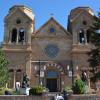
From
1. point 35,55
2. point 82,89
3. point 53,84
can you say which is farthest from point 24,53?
point 82,89

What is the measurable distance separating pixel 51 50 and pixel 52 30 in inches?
145

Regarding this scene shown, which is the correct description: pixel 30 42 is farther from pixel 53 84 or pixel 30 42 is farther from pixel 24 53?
pixel 53 84

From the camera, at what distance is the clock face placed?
51562 millimetres

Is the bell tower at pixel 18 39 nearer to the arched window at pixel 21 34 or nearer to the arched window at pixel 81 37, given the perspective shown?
the arched window at pixel 21 34

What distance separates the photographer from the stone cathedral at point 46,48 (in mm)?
50000

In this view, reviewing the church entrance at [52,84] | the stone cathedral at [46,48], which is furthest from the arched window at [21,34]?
the church entrance at [52,84]

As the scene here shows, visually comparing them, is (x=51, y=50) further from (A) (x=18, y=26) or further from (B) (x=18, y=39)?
(A) (x=18, y=26)

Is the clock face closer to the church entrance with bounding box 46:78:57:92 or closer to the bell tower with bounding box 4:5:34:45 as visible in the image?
the bell tower with bounding box 4:5:34:45

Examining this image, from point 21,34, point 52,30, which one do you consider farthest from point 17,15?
point 52,30

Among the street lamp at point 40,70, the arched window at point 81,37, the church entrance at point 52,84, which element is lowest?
the church entrance at point 52,84

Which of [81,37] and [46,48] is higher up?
[81,37]

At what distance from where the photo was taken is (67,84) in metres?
49.3

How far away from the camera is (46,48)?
170 ft

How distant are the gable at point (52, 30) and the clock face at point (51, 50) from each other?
1.93 m
